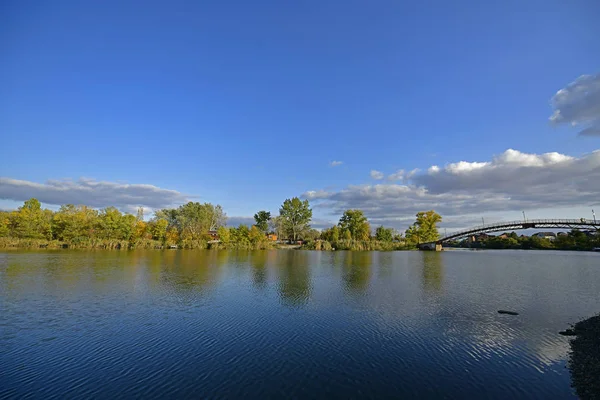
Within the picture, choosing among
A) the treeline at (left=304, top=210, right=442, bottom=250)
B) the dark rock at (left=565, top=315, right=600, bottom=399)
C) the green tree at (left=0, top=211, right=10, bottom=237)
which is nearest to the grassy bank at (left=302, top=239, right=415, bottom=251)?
the treeline at (left=304, top=210, right=442, bottom=250)

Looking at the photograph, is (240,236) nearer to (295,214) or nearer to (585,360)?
(295,214)

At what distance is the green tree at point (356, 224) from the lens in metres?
122

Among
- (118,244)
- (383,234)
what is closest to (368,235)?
(383,234)

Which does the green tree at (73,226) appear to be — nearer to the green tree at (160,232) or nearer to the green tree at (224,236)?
the green tree at (160,232)

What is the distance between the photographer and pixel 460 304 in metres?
23.4

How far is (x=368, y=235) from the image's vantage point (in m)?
124

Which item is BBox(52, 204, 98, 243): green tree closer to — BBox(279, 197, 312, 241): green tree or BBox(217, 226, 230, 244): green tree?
BBox(217, 226, 230, 244): green tree

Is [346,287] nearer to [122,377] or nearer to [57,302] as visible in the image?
[122,377]

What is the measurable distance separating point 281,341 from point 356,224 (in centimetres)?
11001

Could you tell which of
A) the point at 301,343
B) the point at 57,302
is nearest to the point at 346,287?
the point at 301,343

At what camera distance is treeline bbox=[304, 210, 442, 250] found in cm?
11019

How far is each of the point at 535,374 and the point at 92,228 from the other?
368ft

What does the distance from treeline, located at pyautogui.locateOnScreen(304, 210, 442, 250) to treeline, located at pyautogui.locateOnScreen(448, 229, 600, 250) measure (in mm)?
42209

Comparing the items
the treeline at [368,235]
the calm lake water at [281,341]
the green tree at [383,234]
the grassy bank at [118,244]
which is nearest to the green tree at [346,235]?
the treeline at [368,235]
